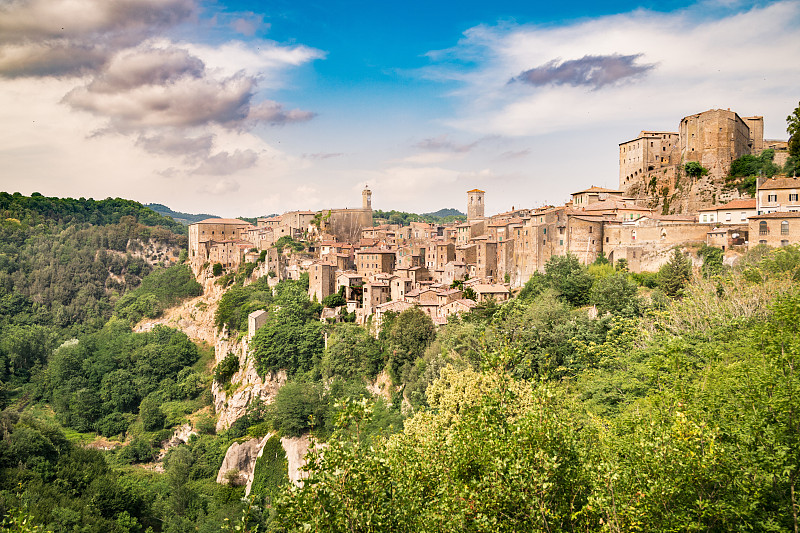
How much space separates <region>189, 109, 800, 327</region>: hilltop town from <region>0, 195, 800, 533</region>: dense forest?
91.0 inches

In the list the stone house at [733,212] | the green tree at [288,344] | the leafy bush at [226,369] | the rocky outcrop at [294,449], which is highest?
the stone house at [733,212]

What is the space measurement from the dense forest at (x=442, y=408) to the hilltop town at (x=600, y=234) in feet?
7.58

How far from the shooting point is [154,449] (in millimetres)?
51438

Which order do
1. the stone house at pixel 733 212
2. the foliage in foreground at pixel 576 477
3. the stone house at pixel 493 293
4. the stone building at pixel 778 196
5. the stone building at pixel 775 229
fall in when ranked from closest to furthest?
the foliage in foreground at pixel 576 477 → the stone building at pixel 775 229 → the stone building at pixel 778 196 → the stone house at pixel 733 212 → the stone house at pixel 493 293

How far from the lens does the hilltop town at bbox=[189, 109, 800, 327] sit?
126 ft

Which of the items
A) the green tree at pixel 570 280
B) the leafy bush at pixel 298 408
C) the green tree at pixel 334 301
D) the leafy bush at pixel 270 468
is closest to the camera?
the green tree at pixel 570 280

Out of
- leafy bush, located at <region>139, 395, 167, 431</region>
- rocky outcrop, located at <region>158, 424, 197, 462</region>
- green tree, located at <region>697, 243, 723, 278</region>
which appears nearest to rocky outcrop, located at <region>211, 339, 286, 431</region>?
rocky outcrop, located at <region>158, 424, 197, 462</region>

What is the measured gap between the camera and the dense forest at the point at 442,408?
9.92 metres

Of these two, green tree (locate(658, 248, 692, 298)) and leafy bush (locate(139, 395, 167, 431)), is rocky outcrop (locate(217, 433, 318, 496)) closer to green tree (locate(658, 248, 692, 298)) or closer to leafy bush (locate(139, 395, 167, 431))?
leafy bush (locate(139, 395, 167, 431))

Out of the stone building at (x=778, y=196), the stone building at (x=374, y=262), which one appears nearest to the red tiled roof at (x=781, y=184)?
the stone building at (x=778, y=196)

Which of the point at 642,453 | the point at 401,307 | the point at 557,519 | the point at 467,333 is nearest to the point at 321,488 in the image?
the point at 557,519

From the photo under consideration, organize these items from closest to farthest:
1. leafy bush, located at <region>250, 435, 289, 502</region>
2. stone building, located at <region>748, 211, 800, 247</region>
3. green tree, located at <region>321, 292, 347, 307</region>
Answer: stone building, located at <region>748, 211, 800, 247</region>
leafy bush, located at <region>250, 435, 289, 502</region>
green tree, located at <region>321, 292, 347, 307</region>

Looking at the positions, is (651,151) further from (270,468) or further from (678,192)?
(270,468)

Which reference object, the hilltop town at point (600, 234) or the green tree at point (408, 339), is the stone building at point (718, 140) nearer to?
the hilltop town at point (600, 234)
